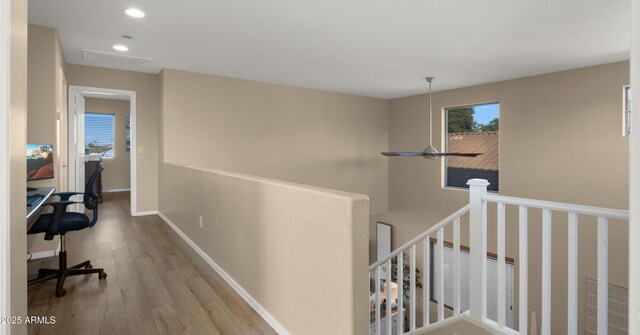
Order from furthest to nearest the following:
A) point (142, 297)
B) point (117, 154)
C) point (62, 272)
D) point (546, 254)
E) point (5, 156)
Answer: point (117, 154) → point (62, 272) → point (142, 297) → point (546, 254) → point (5, 156)

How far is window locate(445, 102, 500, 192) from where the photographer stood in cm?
616

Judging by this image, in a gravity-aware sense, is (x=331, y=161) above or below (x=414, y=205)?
above

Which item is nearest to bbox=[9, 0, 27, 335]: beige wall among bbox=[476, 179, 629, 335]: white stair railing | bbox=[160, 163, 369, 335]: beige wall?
bbox=[160, 163, 369, 335]: beige wall

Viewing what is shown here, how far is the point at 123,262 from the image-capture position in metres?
3.23

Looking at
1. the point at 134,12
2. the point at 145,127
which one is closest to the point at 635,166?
the point at 134,12

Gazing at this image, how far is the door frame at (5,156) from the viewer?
92 centimetres

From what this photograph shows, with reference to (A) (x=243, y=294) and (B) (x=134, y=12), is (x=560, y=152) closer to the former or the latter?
(A) (x=243, y=294)

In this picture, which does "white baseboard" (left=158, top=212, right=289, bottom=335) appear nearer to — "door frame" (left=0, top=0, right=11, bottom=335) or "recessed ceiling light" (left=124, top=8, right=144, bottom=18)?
"door frame" (left=0, top=0, right=11, bottom=335)

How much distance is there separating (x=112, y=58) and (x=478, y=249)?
4763 millimetres

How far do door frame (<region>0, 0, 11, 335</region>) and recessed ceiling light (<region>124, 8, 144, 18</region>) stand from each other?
242 centimetres

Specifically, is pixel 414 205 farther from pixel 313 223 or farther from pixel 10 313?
pixel 10 313

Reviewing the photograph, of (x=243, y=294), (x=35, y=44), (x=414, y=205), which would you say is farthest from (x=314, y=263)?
(x=414, y=205)

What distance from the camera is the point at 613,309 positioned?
451 centimetres

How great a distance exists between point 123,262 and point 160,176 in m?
2.21
